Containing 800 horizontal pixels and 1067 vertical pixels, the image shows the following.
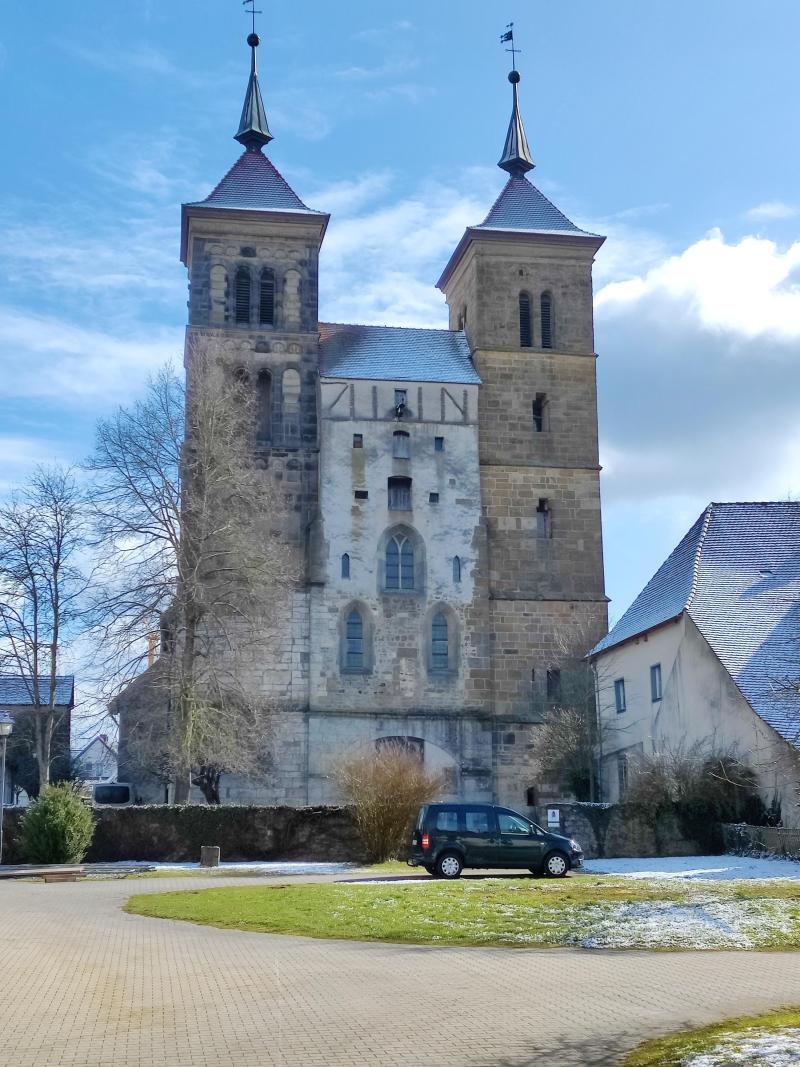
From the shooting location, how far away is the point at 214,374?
141ft

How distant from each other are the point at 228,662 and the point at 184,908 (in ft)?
76.8

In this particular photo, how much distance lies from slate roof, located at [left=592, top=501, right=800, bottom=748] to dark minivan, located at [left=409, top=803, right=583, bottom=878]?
6918 millimetres

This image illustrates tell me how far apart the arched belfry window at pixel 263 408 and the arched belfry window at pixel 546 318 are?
10047 mm

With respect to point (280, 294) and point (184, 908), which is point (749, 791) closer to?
point (184, 908)

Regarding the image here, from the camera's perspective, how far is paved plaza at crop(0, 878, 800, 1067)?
30.1 ft

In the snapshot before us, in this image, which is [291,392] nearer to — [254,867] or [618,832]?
[254,867]

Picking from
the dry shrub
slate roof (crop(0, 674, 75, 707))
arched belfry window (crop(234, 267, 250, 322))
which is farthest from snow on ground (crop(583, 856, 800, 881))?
slate roof (crop(0, 674, 75, 707))

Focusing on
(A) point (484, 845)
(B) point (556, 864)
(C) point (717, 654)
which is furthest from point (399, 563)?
(B) point (556, 864)

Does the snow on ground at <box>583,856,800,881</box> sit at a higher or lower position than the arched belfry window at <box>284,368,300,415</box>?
lower

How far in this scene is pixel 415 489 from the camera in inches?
1789

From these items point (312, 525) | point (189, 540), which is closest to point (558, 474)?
point (312, 525)

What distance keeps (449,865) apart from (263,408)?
24.1m

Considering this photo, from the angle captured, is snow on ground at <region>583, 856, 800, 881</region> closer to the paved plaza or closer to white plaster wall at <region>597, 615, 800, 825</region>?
white plaster wall at <region>597, 615, 800, 825</region>

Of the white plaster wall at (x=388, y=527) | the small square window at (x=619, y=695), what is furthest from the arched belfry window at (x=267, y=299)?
the small square window at (x=619, y=695)
